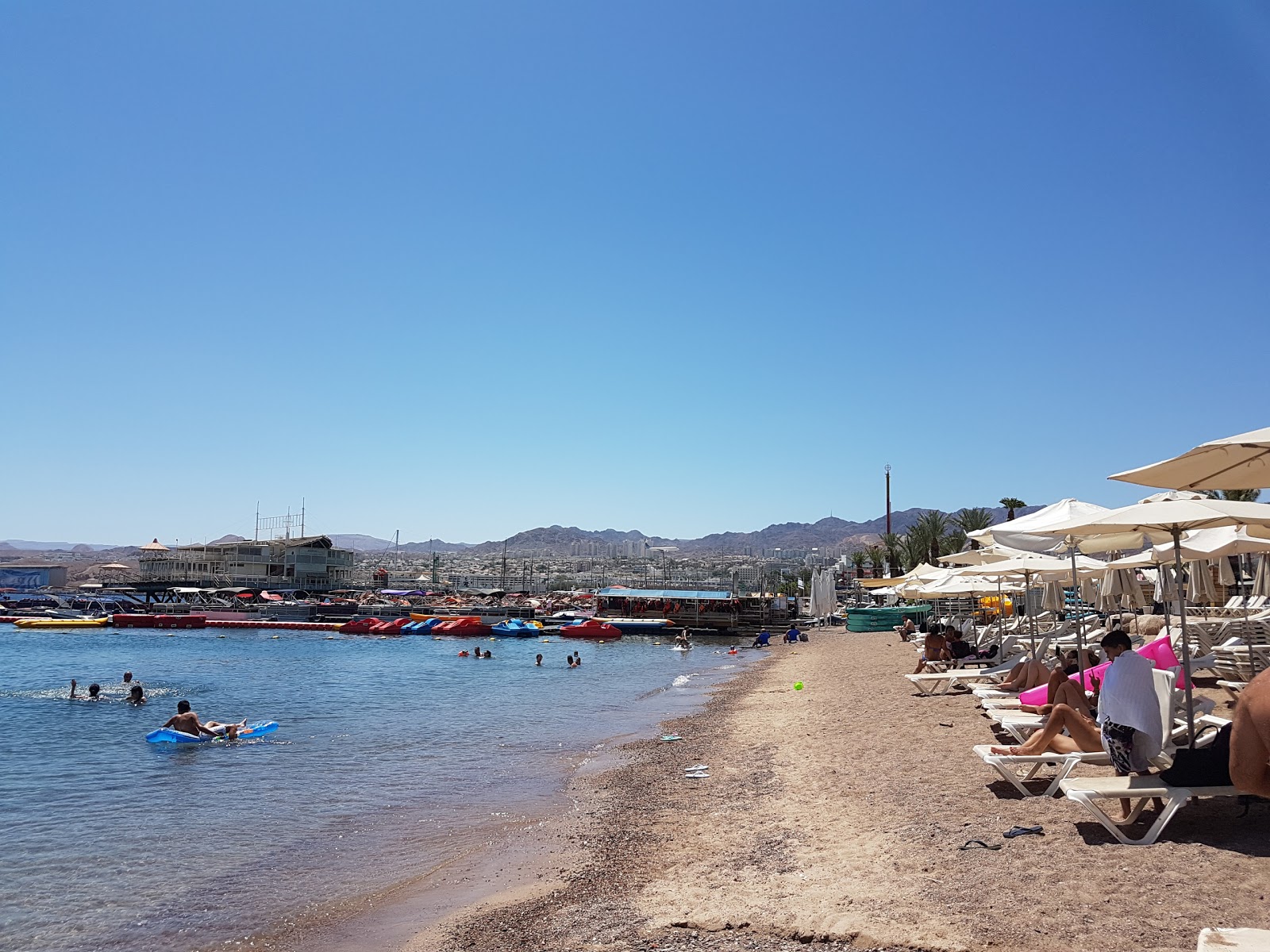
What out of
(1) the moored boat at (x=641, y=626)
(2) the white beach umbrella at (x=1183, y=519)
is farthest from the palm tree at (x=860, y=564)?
(2) the white beach umbrella at (x=1183, y=519)

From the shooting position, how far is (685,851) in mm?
7918

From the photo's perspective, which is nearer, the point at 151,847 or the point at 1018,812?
the point at 1018,812

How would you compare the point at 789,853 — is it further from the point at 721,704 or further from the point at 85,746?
the point at 85,746

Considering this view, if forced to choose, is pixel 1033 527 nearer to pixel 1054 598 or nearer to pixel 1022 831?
pixel 1022 831

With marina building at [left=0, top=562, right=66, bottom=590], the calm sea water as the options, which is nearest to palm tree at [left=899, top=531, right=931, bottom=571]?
the calm sea water

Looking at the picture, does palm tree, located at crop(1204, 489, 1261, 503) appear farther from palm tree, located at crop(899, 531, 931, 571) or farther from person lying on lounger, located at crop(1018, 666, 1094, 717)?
palm tree, located at crop(899, 531, 931, 571)

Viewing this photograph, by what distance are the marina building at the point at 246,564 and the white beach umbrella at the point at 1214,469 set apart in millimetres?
94912

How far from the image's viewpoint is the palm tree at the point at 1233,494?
7855 millimetres

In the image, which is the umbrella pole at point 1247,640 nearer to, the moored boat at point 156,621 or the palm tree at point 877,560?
the palm tree at point 877,560

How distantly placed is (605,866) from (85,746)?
13570 mm

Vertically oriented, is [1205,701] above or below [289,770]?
above

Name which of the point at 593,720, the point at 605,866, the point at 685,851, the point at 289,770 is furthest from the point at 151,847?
the point at 593,720

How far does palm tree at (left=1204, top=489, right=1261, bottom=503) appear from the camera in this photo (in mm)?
7855

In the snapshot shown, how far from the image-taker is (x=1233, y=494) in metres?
32.8
